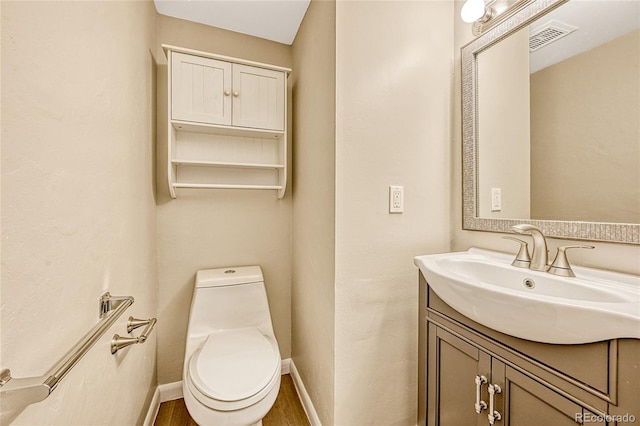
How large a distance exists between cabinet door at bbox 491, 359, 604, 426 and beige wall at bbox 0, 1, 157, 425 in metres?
1.13

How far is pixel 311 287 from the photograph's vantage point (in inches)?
58.1

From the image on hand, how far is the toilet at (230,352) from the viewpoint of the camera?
1.05 m

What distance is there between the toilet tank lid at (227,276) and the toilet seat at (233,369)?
29cm

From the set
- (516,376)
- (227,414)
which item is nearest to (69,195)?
(227,414)

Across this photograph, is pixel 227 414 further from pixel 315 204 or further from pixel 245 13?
pixel 245 13

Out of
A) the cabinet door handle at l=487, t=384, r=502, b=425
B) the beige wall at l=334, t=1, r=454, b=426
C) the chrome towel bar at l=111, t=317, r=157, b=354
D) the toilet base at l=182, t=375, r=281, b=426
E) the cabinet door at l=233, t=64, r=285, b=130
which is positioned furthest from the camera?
the cabinet door at l=233, t=64, r=285, b=130

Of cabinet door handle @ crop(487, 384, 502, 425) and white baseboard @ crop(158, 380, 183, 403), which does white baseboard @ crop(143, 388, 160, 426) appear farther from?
cabinet door handle @ crop(487, 384, 502, 425)

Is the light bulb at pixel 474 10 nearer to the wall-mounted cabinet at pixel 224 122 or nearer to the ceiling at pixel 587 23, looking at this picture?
the ceiling at pixel 587 23

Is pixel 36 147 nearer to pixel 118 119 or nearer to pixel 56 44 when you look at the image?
pixel 56 44

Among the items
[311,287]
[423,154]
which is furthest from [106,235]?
[423,154]

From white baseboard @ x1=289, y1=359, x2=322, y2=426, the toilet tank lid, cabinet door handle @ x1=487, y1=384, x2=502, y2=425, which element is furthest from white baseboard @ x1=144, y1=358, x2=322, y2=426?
cabinet door handle @ x1=487, y1=384, x2=502, y2=425

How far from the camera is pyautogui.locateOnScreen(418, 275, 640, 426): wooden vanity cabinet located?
0.58 meters

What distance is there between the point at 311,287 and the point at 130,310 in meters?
0.83

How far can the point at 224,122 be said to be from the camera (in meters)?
1.57
